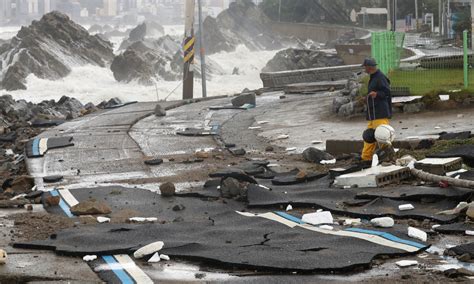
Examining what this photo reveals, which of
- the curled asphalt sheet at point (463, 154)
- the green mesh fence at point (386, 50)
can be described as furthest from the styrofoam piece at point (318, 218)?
the green mesh fence at point (386, 50)

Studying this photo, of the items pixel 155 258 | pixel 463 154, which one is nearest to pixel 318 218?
pixel 155 258

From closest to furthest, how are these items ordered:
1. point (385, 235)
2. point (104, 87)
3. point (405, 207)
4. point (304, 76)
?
point (385, 235)
point (405, 207)
point (304, 76)
point (104, 87)

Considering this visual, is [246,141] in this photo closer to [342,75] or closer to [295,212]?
[295,212]

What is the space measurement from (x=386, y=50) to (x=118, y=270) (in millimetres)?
19527

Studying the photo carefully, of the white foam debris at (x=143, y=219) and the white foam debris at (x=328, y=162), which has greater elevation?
the white foam debris at (x=143, y=219)

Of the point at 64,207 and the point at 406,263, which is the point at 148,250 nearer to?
the point at 406,263

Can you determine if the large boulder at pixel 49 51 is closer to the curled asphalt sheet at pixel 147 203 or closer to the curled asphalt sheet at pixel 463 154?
the curled asphalt sheet at pixel 147 203

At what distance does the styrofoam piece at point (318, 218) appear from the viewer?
10703mm

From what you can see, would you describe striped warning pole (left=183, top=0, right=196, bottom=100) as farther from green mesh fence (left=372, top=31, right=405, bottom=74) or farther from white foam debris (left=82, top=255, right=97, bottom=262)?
white foam debris (left=82, top=255, right=97, bottom=262)

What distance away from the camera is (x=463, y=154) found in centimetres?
1363

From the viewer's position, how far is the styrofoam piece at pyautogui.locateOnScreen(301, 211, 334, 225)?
10.7m

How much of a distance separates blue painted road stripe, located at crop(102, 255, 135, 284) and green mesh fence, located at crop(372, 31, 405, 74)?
1746cm

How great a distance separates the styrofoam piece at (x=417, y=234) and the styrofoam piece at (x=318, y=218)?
45.9 inches

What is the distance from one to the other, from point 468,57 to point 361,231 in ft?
45.2
